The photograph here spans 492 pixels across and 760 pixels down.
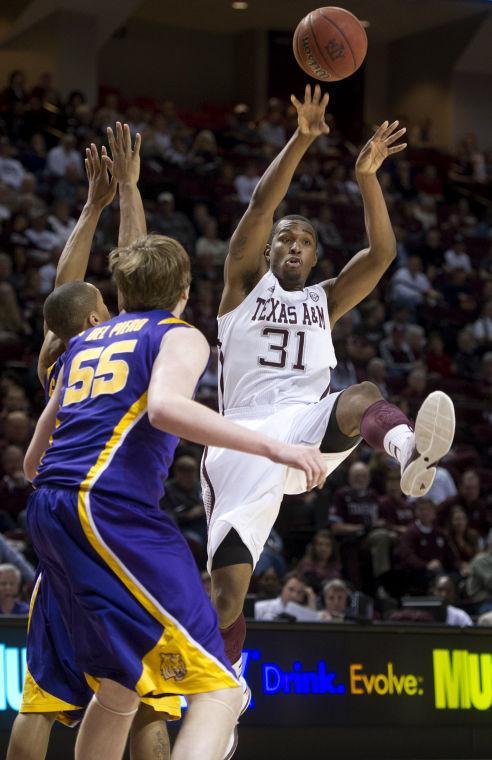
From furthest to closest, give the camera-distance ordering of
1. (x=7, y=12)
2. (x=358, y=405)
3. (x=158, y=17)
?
(x=158, y=17)
(x=7, y=12)
(x=358, y=405)

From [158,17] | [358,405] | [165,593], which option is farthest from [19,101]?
[165,593]

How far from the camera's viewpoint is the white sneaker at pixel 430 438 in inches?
175

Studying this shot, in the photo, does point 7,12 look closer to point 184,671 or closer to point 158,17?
point 158,17

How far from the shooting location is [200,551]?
386 inches

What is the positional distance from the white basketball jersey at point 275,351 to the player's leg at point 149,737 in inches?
70.6

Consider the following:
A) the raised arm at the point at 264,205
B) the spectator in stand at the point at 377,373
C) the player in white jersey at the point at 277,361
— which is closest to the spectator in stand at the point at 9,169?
the spectator in stand at the point at 377,373

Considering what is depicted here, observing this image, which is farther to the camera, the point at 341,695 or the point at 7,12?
the point at 7,12

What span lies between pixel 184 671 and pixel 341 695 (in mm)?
4409

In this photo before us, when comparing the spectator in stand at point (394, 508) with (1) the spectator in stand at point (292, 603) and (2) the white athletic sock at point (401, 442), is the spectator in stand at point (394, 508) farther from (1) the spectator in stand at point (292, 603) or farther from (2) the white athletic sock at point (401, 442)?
(2) the white athletic sock at point (401, 442)

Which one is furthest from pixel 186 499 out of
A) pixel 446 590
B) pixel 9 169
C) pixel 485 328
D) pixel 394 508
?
pixel 485 328

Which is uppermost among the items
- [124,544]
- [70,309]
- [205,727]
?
[70,309]

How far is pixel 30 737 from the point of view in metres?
4.27

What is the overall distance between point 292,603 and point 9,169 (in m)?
8.17

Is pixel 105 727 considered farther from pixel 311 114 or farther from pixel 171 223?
pixel 171 223
